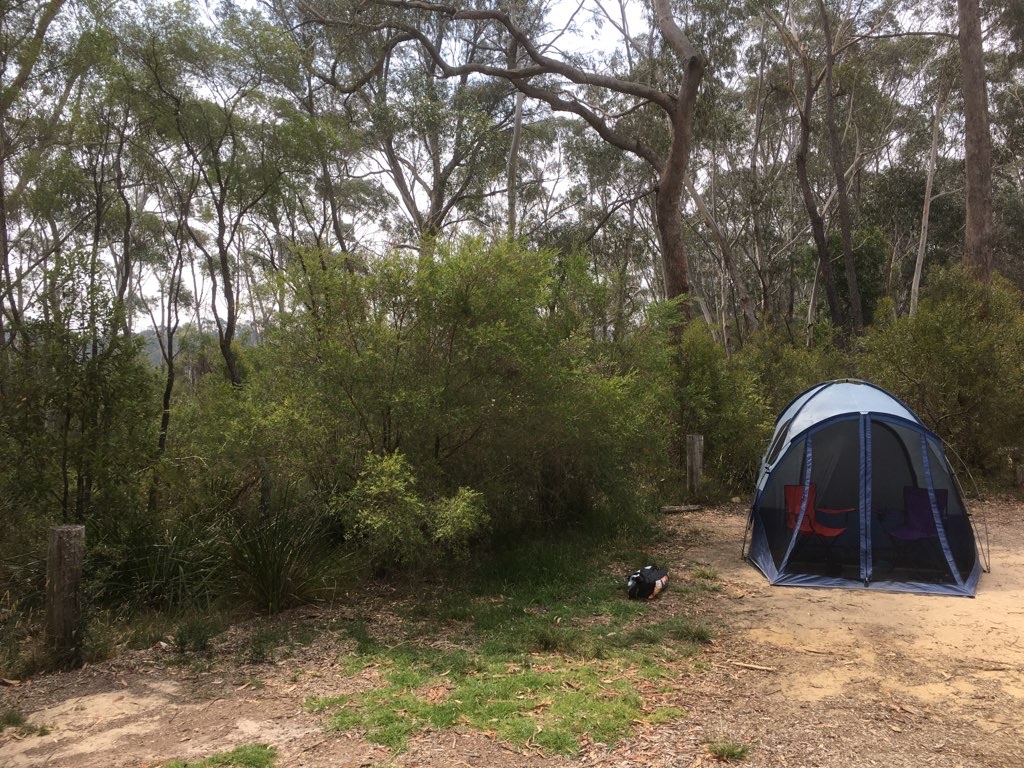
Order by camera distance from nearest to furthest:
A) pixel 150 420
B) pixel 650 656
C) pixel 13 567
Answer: pixel 650 656 < pixel 13 567 < pixel 150 420

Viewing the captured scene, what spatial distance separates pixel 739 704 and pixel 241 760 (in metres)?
2.79

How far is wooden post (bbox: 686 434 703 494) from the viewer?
11.1 meters

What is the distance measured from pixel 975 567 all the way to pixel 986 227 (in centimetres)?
1128

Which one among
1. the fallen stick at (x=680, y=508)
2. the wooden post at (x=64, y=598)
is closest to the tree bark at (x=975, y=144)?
the fallen stick at (x=680, y=508)

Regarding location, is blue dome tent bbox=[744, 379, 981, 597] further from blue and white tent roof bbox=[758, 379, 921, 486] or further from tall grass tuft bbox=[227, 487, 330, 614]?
tall grass tuft bbox=[227, 487, 330, 614]

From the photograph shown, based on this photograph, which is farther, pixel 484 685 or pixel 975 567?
pixel 975 567

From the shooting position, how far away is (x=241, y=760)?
3539 mm

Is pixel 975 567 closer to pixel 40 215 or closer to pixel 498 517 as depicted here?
pixel 498 517

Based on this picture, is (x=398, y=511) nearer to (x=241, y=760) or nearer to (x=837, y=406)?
(x=241, y=760)

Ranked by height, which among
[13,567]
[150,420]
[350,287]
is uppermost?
[350,287]

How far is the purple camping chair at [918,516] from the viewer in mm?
6859

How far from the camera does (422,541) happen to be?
5.71 m

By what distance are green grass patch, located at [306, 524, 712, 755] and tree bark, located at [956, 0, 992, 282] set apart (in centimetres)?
1281

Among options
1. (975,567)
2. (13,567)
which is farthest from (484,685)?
A: (975,567)
